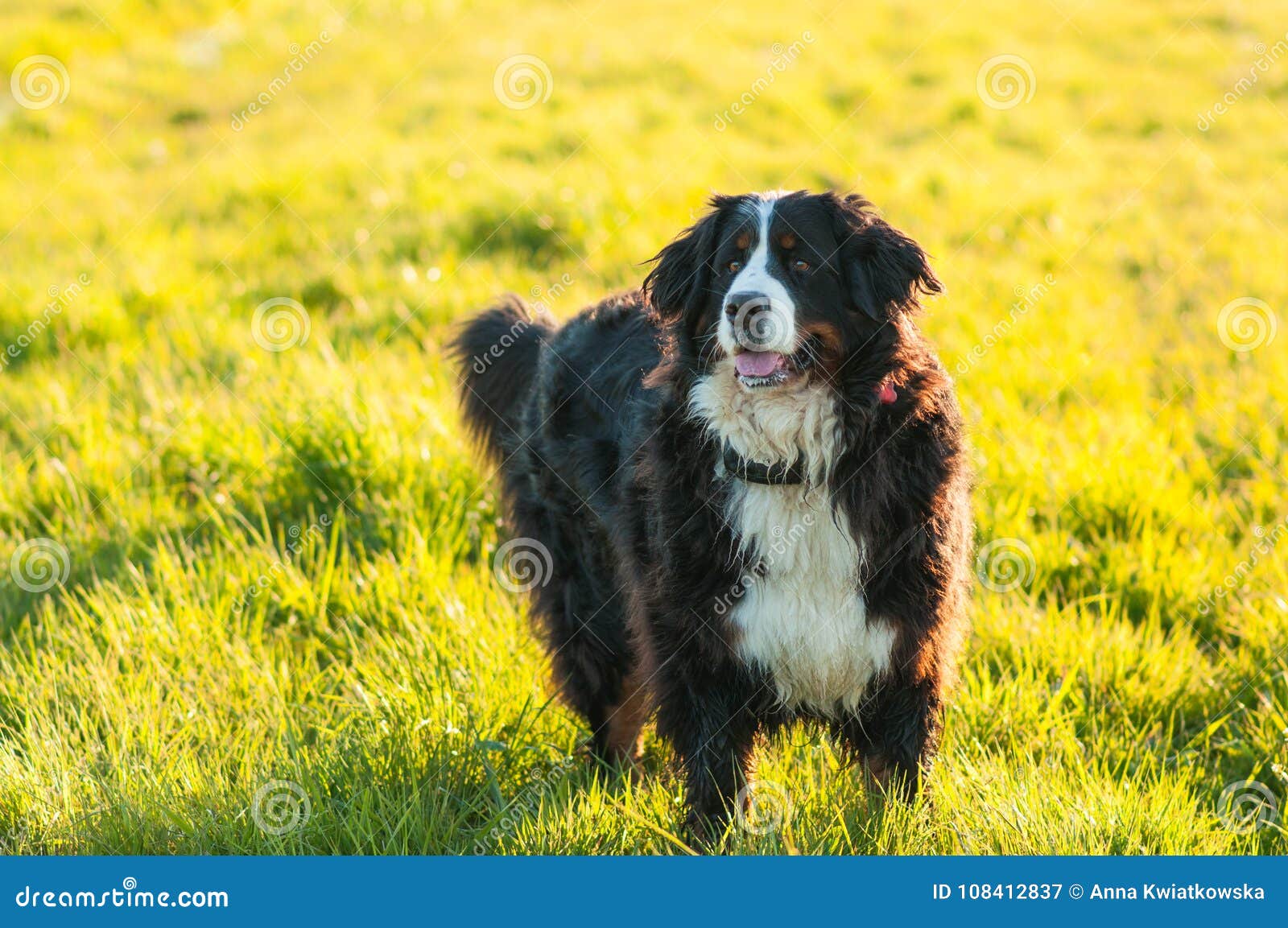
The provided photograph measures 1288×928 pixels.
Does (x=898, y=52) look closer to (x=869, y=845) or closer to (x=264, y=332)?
(x=264, y=332)

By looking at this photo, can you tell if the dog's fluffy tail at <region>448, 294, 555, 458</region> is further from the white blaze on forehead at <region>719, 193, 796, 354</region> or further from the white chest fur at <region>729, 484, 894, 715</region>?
the white chest fur at <region>729, 484, 894, 715</region>

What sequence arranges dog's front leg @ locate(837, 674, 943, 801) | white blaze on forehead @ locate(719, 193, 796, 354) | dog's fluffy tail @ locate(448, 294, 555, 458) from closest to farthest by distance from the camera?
white blaze on forehead @ locate(719, 193, 796, 354) → dog's front leg @ locate(837, 674, 943, 801) → dog's fluffy tail @ locate(448, 294, 555, 458)

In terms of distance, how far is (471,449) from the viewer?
454 centimetres

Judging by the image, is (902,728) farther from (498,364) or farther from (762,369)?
(498,364)

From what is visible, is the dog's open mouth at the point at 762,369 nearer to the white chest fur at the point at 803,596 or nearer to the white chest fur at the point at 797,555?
the white chest fur at the point at 797,555

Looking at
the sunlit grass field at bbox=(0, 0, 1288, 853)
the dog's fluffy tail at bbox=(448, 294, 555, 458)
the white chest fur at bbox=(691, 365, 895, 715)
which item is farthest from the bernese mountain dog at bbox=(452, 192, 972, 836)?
the dog's fluffy tail at bbox=(448, 294, 555, 458)

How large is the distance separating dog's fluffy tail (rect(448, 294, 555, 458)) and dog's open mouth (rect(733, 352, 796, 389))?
127 cm

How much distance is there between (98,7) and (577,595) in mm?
12525

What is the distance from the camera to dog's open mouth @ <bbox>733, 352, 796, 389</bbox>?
10.0 ft

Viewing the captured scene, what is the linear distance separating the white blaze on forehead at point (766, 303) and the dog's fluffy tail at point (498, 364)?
3.95ft

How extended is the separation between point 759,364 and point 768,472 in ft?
0.91

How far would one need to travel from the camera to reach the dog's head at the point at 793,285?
3.04m

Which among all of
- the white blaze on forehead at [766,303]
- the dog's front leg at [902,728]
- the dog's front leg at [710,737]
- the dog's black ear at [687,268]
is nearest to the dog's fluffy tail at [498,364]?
the dog's black ear at [687,268]

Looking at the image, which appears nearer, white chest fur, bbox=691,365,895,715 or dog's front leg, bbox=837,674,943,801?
white chest fur, bbox=691,365,895,715
